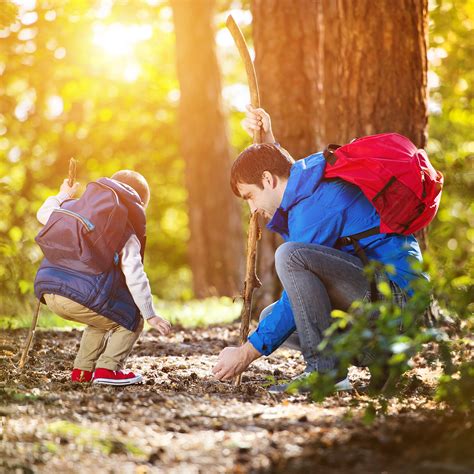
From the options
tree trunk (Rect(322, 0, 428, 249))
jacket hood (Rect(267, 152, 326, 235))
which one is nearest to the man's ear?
jacket hood (Rect(267, 152, 326, 235))

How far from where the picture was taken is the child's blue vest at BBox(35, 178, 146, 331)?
15.4ft

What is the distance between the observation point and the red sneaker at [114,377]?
4.73 meters

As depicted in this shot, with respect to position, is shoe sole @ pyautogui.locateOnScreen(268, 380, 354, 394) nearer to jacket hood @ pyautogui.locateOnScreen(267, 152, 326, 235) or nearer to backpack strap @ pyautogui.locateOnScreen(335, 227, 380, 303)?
backpack strap @ pyautogui.locateOnScreen(335, 227, 380, 303)

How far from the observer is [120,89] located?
18.3 metres

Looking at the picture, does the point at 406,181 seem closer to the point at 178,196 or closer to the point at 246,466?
the point at 246,466

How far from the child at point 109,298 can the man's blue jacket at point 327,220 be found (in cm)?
84

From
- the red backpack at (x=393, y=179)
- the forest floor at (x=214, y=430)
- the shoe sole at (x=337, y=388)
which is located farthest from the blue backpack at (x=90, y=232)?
the red backpack at (x=393, y=179)

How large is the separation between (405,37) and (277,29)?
1.59m

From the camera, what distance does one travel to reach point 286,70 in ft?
24.9

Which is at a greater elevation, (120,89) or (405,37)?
(405,37)

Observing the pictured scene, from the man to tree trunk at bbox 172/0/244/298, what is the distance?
808 centimetres

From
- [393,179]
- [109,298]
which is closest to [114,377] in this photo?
[109,298]

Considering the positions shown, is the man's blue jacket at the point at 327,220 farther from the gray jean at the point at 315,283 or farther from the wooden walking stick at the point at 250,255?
the wooden walking stick at the point at 250,255

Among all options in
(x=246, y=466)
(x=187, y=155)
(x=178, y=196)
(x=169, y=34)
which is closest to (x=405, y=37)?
(x=246, y=466)
